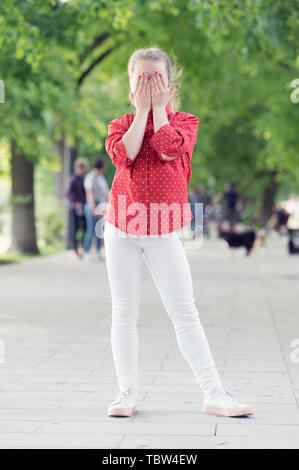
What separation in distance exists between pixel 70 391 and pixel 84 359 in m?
1.20

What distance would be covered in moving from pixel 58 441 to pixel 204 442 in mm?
673

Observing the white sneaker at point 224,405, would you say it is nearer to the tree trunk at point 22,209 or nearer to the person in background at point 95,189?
the person in background at point 95,189

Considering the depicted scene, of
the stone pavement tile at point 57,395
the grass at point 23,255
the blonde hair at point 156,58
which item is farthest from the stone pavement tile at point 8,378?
the grass at point 23,255

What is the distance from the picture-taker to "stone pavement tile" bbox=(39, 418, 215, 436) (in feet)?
15.0

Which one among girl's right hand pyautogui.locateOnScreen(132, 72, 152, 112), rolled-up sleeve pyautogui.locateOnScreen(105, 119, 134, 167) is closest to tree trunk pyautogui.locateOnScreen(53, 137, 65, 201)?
rolled-up sleeve pyautogui.locateOnScreen(105, 119, 134, 167)

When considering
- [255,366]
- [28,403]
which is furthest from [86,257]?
[28,403]

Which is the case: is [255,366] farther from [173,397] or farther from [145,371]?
[173,397]

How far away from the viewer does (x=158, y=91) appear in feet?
15.7

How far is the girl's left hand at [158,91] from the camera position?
15.7ft

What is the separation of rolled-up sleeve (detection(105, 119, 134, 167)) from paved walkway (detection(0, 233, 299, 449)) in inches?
52.2

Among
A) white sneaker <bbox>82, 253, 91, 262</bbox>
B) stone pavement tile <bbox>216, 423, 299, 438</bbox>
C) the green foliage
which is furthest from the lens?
white sneaker <bbox>82, 253, 91, 262</bbox>

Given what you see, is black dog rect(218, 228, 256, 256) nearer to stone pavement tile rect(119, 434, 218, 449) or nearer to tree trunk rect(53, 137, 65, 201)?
tree trunk rect(53, 137, 65, 201)
